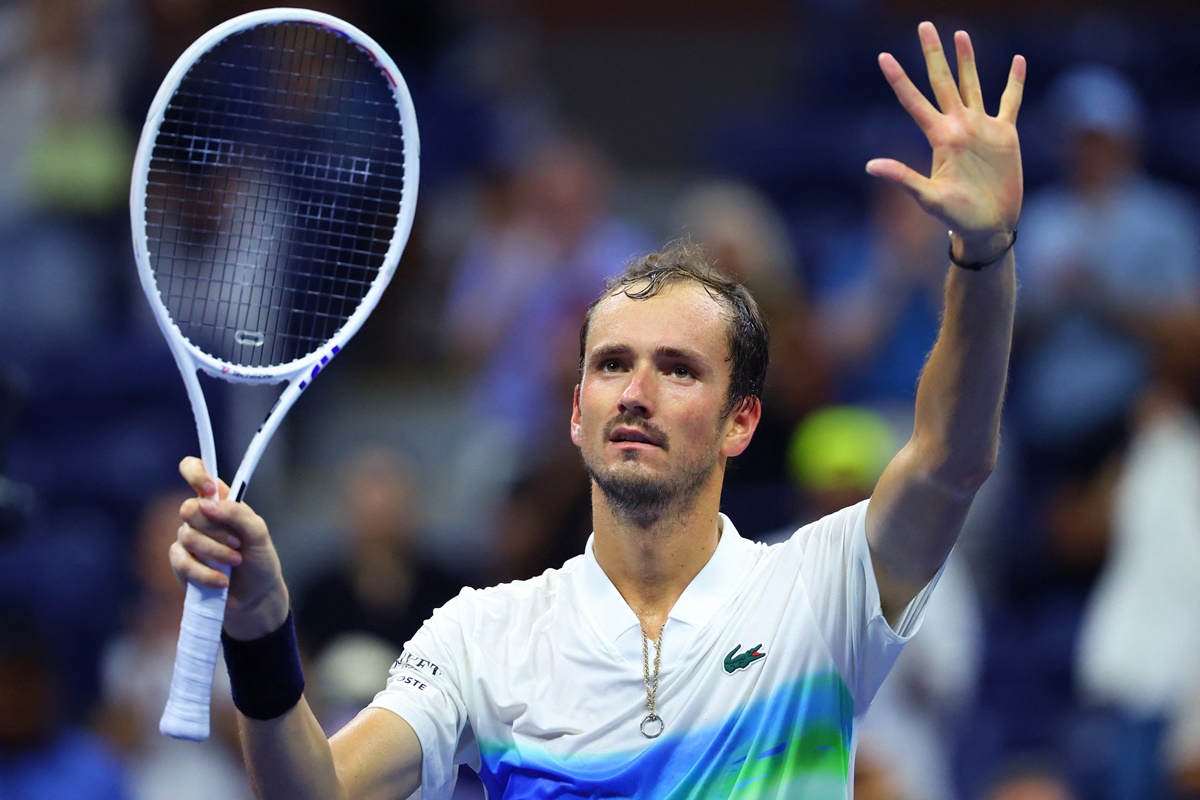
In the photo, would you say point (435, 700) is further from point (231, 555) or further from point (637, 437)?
point (637, 437)

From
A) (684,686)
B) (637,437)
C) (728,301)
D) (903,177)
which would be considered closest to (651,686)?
(684,686)

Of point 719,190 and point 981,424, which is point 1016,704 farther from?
point 981,424

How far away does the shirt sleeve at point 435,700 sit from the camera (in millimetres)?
3641

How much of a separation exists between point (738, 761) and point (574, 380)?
4.84 meters

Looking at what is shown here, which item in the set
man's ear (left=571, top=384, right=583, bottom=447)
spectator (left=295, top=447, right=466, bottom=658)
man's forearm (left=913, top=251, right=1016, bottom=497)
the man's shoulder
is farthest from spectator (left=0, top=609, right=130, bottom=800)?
man's forearm (left=913, top=251, right=1016, bottom=497)

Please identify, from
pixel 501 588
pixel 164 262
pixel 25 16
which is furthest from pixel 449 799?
pixel 25 16

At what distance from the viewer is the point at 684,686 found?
12.0ft

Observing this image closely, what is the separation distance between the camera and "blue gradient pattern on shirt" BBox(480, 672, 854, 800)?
11.7ft

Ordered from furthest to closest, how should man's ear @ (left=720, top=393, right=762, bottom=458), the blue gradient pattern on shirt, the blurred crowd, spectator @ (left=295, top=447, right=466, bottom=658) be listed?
spectator @ (left=295, top=447, right=466, bottom=658) < the blurred crowd < man's ear @ (left=720, top=393, right=762, bottom=458) < the blue gradient pattern on shirt

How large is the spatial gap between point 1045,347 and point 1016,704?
1703 millimetres

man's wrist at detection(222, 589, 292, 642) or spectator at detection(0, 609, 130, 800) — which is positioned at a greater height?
man's wrist at detection(222, 589, 292, 642)

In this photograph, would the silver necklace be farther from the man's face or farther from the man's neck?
the man's face

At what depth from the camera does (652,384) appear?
148 inches

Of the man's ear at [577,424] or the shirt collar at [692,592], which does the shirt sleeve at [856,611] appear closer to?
the shirt collar at [692,592]
